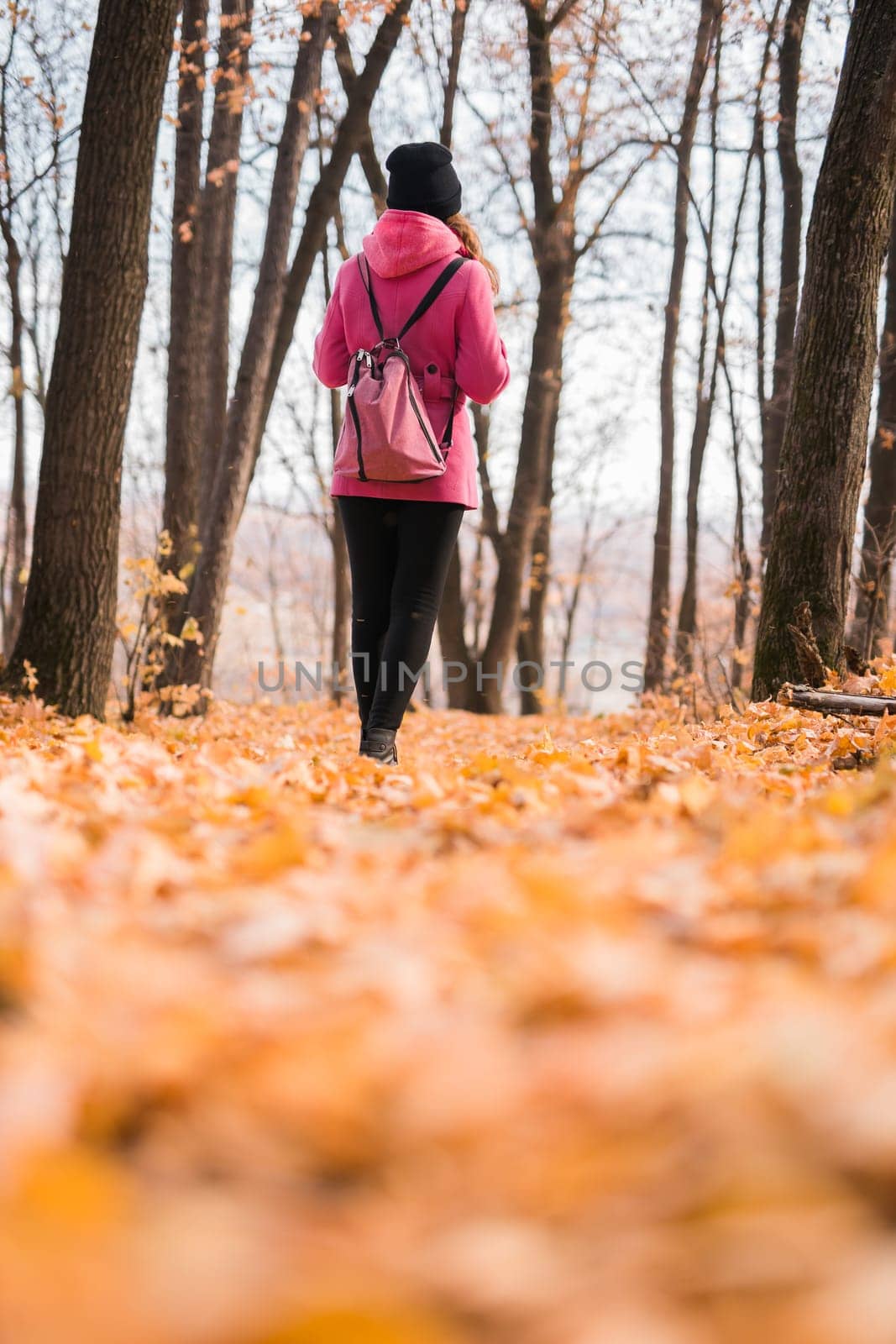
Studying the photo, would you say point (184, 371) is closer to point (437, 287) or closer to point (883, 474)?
point (437, 287)

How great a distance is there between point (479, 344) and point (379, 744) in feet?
4.85

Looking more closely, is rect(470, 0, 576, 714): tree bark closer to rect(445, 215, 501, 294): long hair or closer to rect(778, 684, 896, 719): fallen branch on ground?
rect(445, 215, 501, 294): long hair

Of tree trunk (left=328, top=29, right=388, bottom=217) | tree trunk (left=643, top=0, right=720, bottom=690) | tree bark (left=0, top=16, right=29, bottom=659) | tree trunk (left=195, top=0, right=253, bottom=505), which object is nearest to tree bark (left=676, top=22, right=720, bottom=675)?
tree trunk (left=643, top=0, right=720, bottom=690)

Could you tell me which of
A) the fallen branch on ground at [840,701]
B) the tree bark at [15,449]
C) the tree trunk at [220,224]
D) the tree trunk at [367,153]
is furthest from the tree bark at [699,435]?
the tree bark at [15,449]

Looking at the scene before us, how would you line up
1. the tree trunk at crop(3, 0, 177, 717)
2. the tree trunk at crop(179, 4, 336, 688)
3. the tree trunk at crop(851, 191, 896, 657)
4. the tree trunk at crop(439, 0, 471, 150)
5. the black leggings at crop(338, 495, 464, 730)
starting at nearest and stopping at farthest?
1. the black leggings at crop(338, 495, 464, 730)
2. the tree trunk at crop(3, 0, 177, 717)
3. the tree trunk at crop(851, 191, 896, 657)
4. the tree trunk at crop(179, 4, 336, 688)
5. the tree trunk at crop(439, 0, 471, 150)

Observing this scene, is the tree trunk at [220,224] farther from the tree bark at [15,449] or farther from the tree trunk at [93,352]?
the tree bark at [15,449]

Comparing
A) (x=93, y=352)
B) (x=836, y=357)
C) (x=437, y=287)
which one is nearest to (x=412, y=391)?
(x=437, y=287)

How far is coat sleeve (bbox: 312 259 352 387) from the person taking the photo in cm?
375

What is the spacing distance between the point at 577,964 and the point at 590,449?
22.4m

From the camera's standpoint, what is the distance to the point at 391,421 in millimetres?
3443

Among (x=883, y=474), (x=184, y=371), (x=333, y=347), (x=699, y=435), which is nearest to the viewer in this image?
(x=333, y=347)

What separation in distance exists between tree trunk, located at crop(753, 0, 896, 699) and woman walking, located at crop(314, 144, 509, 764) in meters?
1.97

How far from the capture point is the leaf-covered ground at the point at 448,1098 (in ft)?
2.21

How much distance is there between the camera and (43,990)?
105cm
